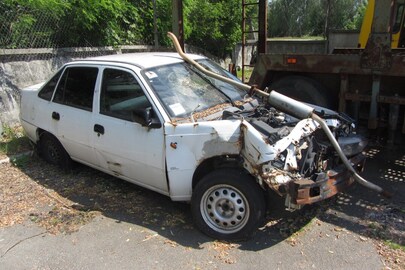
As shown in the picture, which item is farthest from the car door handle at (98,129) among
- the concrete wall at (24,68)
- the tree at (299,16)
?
the tree at (299,16)

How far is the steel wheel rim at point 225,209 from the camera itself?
145 inches

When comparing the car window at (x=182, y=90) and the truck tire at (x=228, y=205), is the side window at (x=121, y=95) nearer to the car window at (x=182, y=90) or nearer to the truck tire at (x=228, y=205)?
the car window at (x=182, y=90)

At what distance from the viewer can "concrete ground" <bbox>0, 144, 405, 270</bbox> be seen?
137 inches

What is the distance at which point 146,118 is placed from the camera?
386 centimetres

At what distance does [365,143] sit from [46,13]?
687cm

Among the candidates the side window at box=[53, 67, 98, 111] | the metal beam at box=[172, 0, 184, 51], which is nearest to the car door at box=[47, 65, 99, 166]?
the side window at box=[53, 67, 98, 111]

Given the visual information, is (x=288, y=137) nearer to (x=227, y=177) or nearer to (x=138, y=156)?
(x=227, y=177)

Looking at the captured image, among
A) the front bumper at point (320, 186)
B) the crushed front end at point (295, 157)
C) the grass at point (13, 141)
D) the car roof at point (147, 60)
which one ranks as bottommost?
the grass at point (13, 141)

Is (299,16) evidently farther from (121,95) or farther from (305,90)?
(121,95)

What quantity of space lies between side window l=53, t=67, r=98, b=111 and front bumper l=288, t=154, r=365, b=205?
266cm

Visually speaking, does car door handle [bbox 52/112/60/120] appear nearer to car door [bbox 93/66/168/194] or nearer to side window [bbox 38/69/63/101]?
side window [bbox 38/69/63/101]

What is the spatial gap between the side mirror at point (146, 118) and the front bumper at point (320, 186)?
1.47 metres

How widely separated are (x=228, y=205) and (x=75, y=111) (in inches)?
95.0

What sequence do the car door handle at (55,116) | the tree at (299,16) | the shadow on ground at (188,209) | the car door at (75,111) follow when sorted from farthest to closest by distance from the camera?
the tree at (299,16)
the car door handle at (55,116)
the car door at (75,111)
the shadow on ground at (188,209)
